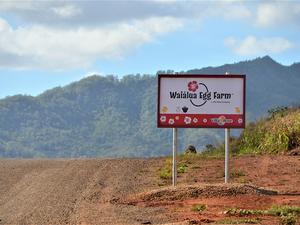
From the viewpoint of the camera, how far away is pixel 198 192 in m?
14.7

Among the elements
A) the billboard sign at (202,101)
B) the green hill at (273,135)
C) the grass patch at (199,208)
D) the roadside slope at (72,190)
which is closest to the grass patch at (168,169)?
the roadside slope at (72,190)

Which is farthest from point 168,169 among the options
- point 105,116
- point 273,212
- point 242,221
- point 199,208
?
Answer: point 105,116

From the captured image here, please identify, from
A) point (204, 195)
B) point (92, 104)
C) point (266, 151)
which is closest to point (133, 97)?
point (92, 104)

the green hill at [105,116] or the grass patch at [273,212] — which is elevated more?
the green hill at [105,116]

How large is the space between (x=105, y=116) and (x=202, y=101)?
132 meters

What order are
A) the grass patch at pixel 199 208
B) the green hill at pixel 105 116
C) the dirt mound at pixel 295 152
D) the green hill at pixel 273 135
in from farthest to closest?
Answer: the green hill at pixel 105 116, the green hill at pixel 273 135, the dirt mound at pixel 295 152, the grass patch at pixel 199 208

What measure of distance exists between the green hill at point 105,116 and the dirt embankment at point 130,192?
227ft

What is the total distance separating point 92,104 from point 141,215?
15148cm

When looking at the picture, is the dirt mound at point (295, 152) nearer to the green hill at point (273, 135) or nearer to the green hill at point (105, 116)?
the green hill at point (273, 135)

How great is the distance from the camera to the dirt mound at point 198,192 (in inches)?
573

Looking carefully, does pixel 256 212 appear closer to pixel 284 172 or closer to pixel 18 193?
pixel 18 193

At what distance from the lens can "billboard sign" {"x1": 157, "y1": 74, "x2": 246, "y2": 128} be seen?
16250mm

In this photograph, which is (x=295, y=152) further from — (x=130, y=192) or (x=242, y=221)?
(x=242, y=221)

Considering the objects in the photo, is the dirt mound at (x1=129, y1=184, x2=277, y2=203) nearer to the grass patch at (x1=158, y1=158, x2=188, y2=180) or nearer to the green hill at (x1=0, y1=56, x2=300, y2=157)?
the grass patch at (x1=158, y1=158, x2=188, y2=180)
